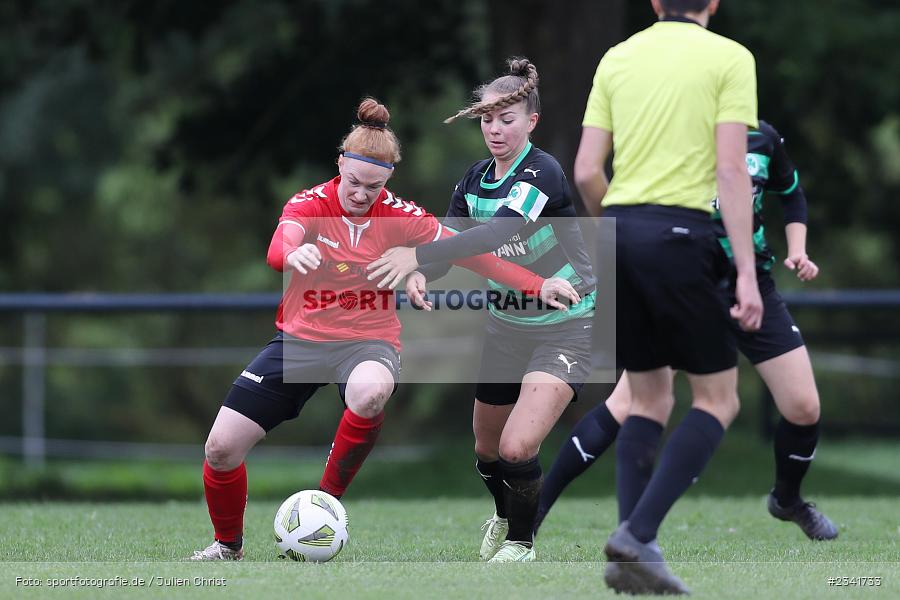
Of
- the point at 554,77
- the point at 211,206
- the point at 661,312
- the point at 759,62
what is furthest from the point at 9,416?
the point at 661,312

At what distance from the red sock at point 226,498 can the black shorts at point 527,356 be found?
1.23 meters

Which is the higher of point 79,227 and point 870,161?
point 870,161

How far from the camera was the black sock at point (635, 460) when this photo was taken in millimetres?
4828

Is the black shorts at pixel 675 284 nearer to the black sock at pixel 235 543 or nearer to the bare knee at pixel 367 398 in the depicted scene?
the bare knee at pixel 367 398

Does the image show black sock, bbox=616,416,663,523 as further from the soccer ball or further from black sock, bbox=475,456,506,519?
black sock, bbox=475,456,506,519

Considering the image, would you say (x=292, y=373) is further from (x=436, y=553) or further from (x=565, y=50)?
(x=565, y=50)

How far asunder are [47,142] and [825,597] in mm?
16261

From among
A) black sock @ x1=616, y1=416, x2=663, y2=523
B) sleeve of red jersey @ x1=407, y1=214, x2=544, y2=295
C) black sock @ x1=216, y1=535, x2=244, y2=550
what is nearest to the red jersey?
sleeve of red jersey @ x1=407, y1=214, x2=544, y2=295

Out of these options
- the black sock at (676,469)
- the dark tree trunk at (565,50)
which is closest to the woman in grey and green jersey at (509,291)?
the black sock at (676,469)

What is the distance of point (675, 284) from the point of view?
15.0 feet

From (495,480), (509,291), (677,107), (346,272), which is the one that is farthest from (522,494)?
(677,107)

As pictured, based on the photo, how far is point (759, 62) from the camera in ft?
43.6

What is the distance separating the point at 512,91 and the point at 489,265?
816 mm

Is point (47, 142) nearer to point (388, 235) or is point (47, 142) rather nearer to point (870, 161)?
point (870, 161)
